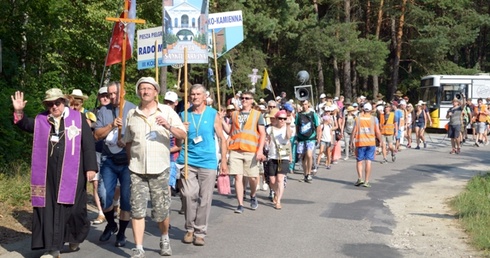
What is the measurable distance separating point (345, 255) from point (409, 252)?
847 millimetres

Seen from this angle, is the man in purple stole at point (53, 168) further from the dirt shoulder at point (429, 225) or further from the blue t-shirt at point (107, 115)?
the dirt shoulder at point (429, 225)

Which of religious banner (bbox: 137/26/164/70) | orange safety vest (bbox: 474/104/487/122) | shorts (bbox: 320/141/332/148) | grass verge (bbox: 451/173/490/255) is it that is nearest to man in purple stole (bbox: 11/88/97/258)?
grass verge (bbox: 451/173/490/255)

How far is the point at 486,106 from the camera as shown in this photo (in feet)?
95.5

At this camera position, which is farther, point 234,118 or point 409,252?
point 234,118

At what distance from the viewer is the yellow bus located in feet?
121

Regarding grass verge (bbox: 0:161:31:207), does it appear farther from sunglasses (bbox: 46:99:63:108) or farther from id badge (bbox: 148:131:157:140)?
id badge (bbox: 148:131:157:140)

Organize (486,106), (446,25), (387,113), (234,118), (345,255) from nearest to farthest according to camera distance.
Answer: (345,255) < (234,118) < (387,113) < (486,106) < (446,25)

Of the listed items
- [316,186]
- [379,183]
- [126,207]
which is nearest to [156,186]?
[126,207]

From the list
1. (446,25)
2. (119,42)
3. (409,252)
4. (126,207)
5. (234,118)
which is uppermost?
(446,25)

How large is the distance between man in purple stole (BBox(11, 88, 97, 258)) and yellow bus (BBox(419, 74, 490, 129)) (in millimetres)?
31075

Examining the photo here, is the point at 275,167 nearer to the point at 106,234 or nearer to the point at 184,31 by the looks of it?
the point at 184,31

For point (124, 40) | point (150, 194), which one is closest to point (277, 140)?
point (124, 40)

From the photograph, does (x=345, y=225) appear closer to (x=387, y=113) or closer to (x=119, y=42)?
(x=119, y=42)

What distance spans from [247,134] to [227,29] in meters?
5.41
